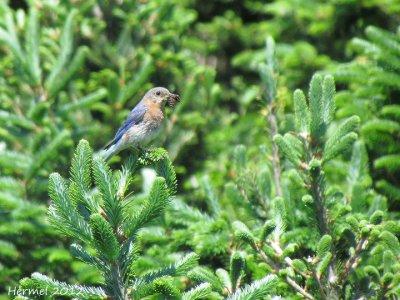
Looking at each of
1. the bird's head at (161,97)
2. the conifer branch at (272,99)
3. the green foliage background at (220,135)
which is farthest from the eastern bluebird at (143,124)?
the conifer branch at (272,99)

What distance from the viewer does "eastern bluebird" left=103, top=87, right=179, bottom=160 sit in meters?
3.55

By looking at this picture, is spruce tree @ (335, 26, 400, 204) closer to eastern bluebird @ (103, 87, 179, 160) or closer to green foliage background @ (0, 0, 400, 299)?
green foliage background @ (0, 0, 400, 299)

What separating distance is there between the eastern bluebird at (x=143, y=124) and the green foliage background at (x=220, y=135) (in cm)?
43

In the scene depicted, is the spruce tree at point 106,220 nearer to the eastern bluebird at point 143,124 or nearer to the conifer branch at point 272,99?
the eastern bluebird at point 143,124

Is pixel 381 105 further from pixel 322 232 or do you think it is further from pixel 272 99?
pixel 322 232

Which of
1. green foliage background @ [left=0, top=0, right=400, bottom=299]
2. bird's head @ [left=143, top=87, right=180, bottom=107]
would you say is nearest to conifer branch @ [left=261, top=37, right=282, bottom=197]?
green foliage background @ [left=0, top=0, right=400, bottom=299]

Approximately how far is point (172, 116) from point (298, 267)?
281 cm

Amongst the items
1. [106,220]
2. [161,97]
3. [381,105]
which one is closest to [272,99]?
[161,97]

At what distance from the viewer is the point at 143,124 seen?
3.70 metres

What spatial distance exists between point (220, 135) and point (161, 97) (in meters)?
1.60

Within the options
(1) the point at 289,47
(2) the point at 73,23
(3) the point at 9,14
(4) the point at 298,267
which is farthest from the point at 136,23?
(4) the point at 298,267

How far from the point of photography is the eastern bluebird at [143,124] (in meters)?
3.55

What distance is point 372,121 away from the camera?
388 centimetres

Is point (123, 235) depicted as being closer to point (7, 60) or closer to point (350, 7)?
point (7, 60)
